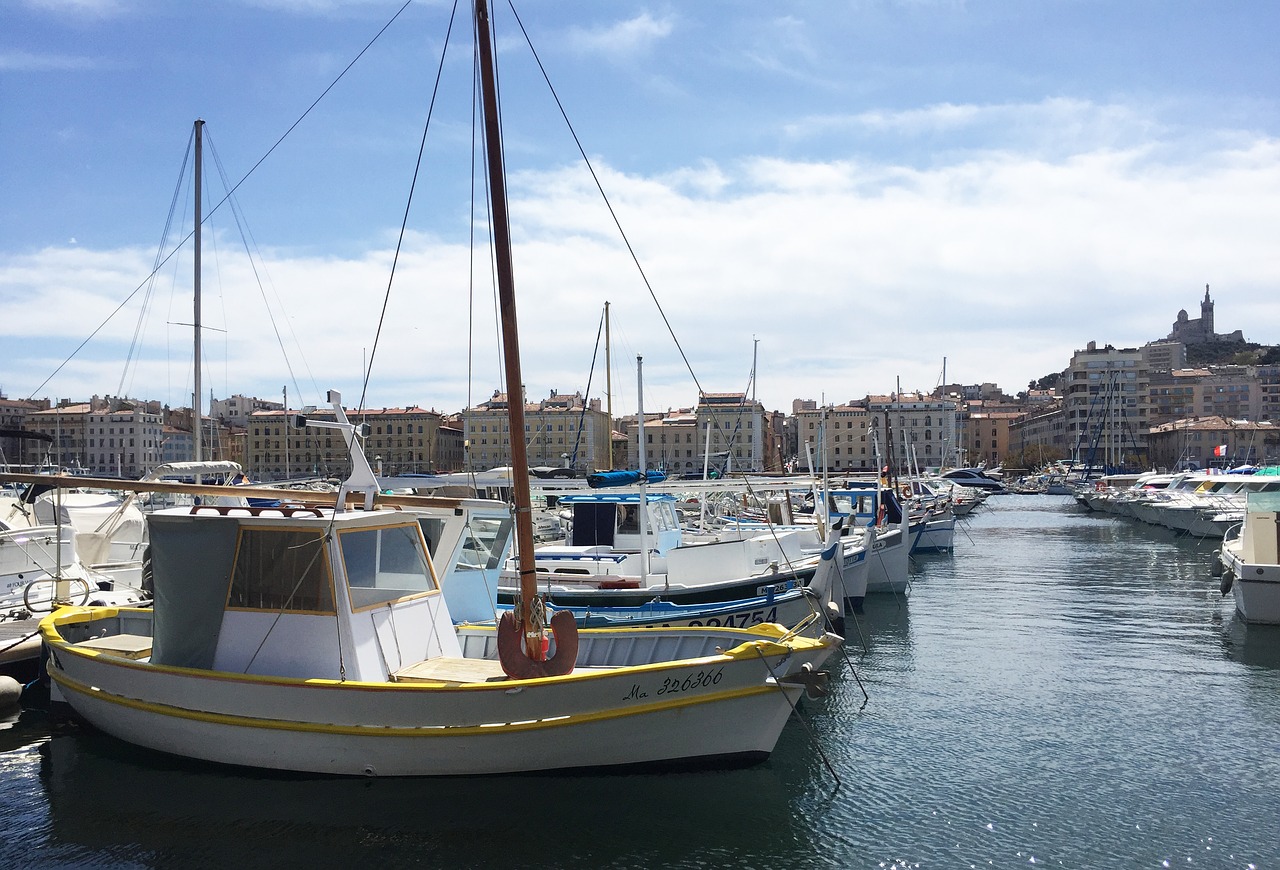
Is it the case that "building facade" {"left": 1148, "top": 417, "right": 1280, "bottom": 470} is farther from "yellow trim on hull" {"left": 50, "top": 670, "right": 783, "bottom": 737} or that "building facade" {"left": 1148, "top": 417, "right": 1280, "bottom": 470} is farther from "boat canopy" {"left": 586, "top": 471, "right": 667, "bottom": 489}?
"yellow trim on hull" {"left": 50, "top": 670, "right": 783, "bottom": 737}

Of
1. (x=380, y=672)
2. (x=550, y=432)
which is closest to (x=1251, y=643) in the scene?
(x=380, y=672)

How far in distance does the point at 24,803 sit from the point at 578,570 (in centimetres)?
1180

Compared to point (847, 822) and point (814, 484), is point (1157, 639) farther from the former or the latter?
point (847, 822)

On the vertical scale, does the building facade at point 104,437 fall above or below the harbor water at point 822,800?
above

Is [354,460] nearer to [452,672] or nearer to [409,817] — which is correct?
[452,672]

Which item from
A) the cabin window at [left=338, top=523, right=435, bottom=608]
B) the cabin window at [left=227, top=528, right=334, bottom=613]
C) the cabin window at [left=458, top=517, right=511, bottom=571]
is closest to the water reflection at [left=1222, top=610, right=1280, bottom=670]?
the cabin window at [left=458, top=517, right=511, bottom=571]

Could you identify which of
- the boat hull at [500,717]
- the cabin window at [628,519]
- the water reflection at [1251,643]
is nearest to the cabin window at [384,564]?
the boat hull at [500,717]

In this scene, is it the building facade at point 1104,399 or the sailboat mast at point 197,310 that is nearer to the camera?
the sailboat mast at point 197,310

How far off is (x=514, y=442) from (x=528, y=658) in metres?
2.40

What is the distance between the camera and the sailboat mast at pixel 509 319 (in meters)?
10.3

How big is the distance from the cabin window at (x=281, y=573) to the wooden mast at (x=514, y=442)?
2.11 meters

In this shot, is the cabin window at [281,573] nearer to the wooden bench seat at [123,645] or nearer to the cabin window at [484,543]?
the wooden bench seat at [123,645]

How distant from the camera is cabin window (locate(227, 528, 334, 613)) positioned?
10.4 m

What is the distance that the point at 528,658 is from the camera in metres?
10.2
